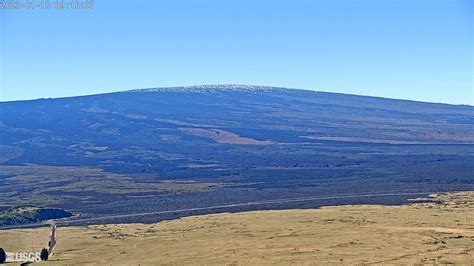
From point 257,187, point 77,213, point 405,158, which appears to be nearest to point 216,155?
point 405,158

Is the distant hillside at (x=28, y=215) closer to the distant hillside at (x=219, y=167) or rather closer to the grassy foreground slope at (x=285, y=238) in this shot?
the distant hillside at (x=219, y=167)

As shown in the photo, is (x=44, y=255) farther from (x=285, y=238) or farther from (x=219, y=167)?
(x=219, y=167)

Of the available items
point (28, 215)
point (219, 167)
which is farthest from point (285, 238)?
point (219, 167)

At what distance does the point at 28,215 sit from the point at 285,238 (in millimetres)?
33864

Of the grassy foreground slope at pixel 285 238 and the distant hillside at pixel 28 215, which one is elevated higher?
the grassy foreground slope at pixel 285 238

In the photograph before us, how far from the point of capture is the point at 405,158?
470 feet

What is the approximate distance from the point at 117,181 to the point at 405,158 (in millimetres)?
63073

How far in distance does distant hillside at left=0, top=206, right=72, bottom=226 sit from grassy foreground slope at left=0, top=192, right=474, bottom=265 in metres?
7.07

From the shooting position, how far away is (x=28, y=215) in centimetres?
7294

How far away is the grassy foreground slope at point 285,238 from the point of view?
4369cm

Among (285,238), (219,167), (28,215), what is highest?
(285,238)

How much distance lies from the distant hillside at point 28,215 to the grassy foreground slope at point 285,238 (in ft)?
23.2

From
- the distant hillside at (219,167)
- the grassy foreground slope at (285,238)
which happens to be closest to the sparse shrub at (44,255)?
the grassy foreground slope at (285,238)

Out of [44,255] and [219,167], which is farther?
[219,167]
